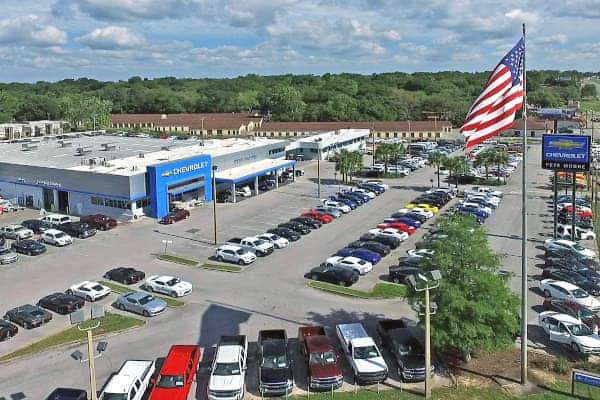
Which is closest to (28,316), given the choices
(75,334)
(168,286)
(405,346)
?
(75,334)

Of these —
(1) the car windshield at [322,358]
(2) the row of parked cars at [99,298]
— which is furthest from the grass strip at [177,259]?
(1) the car windshield at [322,358]

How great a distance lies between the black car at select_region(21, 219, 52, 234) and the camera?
4378cm

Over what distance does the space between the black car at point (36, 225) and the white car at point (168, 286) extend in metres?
16.5

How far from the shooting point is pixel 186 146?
208 feet

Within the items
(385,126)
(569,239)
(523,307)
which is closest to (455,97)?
(385,126)

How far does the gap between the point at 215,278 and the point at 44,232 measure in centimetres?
1588

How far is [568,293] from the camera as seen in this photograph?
28.5 m

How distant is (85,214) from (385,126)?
7041 cm

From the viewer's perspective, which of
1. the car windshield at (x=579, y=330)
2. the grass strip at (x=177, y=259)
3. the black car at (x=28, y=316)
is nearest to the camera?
the car windshield at (x=579, y=330)

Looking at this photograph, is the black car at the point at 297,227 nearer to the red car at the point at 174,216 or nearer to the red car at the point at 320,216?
the red car at the point at 320,216

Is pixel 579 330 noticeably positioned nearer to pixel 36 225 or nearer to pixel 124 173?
pixel 124 173

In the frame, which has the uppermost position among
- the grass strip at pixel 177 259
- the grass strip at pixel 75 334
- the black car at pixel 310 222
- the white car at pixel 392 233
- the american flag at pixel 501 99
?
the american flag at pixel 501 99

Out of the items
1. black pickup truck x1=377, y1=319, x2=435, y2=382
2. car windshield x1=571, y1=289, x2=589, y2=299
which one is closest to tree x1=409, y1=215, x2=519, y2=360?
black pickup truck x1=377, y1=319, x2=435, y2=382

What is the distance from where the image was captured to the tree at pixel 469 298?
20.4 meters
